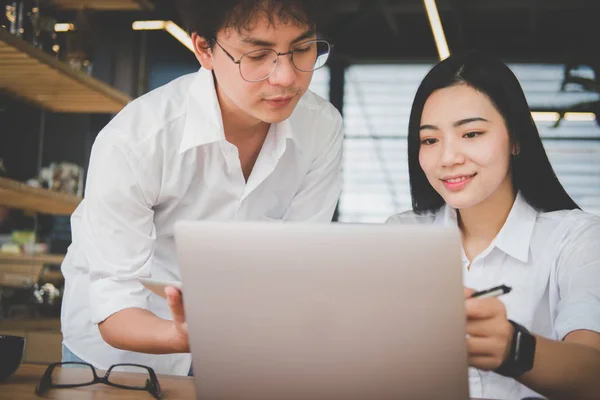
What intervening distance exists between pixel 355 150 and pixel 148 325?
6584 millimetres

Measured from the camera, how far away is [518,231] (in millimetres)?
1672

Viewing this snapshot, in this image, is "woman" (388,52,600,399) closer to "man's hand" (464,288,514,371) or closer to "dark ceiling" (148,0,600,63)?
"man's hand" (464,288,514,371)

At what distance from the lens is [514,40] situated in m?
7.34

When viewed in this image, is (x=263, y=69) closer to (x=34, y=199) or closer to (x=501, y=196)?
(x=501, y=196)

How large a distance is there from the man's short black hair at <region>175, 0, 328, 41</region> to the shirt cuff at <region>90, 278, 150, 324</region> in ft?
1.81

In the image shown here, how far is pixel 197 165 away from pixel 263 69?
13.2 inches

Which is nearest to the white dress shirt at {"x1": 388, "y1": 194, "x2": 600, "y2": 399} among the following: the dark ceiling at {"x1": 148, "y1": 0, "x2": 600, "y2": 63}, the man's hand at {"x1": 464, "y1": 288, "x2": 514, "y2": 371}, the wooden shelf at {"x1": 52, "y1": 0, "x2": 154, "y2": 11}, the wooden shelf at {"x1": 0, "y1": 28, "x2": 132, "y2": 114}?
the man's hand at {"x1": 464, "y1": 288, "x2": 514, "y2": 371}

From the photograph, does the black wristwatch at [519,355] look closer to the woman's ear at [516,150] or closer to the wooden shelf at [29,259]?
the woman's ear at [516,150]

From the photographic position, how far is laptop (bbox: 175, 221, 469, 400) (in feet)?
2.62

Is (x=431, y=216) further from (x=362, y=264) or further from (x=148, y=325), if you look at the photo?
(x=362, y=264)

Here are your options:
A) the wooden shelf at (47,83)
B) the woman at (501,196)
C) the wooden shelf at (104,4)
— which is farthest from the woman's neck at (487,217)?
the wooden shelf at (104,4)

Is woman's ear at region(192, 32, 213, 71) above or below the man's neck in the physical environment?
above

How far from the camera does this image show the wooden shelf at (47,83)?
100 inches

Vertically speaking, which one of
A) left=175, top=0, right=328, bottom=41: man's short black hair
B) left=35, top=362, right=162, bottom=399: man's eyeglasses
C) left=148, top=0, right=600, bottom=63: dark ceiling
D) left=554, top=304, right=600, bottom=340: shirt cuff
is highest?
left=148, top=0, right=600, bottom=63: dark ceiling
